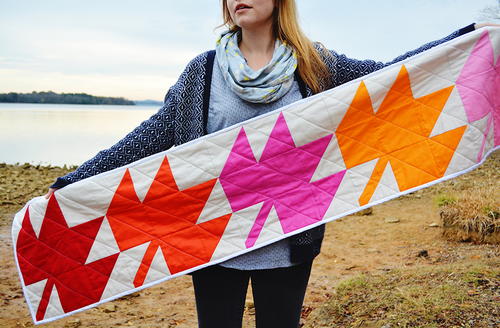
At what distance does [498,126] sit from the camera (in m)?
2.00

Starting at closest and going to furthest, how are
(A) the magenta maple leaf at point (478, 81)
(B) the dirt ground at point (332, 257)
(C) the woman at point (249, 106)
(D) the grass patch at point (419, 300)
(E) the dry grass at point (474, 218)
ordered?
(C) the woman at point (249, 106) → (A) the magenta maple leaf at point (478, 81) → (D) the grass patch at point (419, 300) → (B) the dirt ground at point (332, 257) → (E) the dry grass at point (474, 218)

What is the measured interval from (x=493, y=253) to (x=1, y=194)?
6225 millimetres

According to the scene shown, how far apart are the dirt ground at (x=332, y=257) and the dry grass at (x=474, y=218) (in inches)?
5.1

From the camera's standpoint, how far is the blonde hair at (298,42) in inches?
66.3

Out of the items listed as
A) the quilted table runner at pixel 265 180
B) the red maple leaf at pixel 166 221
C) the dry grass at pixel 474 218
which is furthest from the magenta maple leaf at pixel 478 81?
the dry grass at pixel 474 218

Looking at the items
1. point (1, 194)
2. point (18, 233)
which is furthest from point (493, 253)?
point (1, 194)

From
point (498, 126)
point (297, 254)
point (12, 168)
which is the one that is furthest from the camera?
point (12, 168)

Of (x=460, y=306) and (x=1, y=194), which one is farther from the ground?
(x=1, y=194)

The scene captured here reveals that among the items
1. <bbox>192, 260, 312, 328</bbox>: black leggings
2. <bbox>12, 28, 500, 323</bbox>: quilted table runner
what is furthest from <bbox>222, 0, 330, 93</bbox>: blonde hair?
<bbox>192, 260, 312, 328</bbox>: black leggings

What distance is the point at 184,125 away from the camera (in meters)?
1.73

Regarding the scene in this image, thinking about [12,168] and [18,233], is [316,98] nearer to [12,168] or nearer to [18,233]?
[18,233]

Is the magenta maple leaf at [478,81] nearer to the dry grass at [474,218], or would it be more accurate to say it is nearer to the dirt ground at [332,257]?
the dirt ground at [332,257]

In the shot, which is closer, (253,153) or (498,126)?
(253,153)

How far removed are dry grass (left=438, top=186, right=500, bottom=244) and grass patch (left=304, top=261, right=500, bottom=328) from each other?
1.16 m
